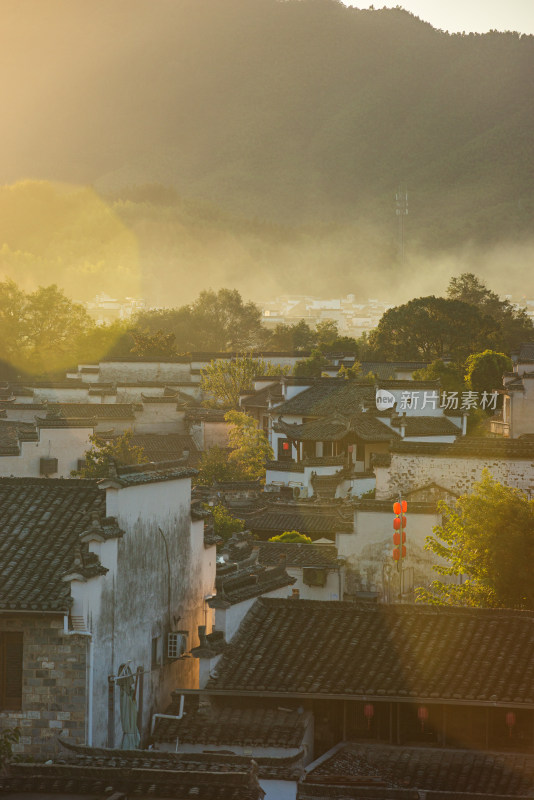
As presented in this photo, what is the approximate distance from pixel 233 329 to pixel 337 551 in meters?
90.3

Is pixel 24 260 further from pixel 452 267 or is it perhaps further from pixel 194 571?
pixel 194 571

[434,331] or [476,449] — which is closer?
[476,449]

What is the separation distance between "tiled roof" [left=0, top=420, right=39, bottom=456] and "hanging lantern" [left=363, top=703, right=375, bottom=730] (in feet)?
64.6

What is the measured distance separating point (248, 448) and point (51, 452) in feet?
59.7

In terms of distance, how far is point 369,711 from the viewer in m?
16.7

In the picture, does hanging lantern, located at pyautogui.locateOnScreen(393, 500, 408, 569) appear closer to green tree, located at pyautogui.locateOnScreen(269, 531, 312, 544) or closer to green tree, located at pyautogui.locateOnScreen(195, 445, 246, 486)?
green tree, located at pyautogui.locateOnScreen(269, 531, 312, 544)

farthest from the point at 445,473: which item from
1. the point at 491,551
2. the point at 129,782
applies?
the point at 129,782

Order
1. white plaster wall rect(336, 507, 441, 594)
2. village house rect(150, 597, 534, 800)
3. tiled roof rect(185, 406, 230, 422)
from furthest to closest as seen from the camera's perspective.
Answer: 1. tiled roof rect(185, 406, 230, 422)
2. white plaster wall rect(336, 507, 441, 594)
3. village house rect(150, 597, 534, 800)

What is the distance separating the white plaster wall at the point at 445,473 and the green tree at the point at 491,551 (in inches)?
272

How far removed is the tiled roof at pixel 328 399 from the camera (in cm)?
5381

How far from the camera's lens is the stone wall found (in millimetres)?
16359

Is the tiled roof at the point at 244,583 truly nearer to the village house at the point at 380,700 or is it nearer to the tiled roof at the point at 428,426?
the village house at the point at 380,700

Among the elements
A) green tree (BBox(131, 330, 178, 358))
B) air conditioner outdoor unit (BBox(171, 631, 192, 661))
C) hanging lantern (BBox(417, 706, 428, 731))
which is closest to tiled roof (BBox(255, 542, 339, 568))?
air conditioner outdoor unit (BBox(171, 631, 192, 661))

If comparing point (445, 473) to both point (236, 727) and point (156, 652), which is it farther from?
point (236, 727)
